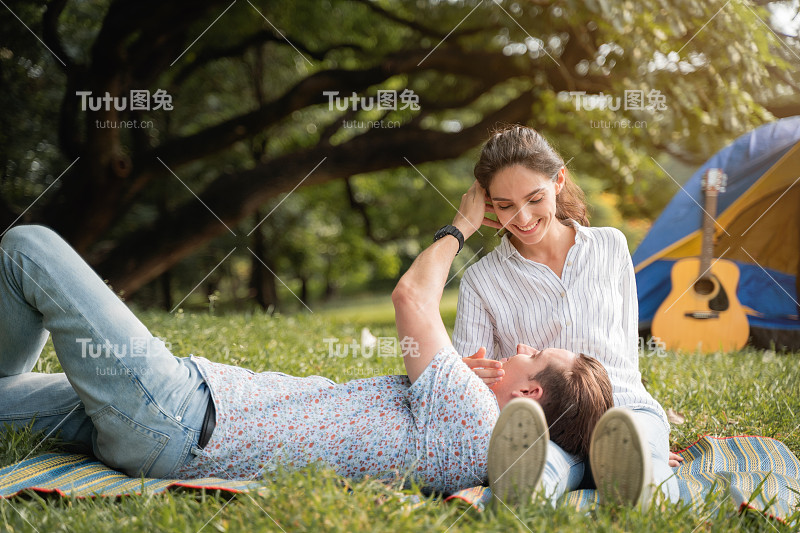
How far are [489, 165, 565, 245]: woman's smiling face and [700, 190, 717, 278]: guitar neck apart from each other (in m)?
3.25

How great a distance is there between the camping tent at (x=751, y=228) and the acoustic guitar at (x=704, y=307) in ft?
0.57

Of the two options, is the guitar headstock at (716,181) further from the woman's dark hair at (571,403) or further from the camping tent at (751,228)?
the woman's dark hair at (571,403)

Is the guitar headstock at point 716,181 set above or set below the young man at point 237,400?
above

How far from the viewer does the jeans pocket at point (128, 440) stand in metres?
1.84

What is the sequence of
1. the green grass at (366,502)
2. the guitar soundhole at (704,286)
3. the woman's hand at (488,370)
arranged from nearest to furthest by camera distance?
1. the green grass at (366,502)
2. the woman's hand at (488,370)
3. the guitar soundhole at (704,286)

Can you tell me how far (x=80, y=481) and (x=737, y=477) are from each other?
201 cm

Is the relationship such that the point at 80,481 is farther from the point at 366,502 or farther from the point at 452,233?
the point at 452,233

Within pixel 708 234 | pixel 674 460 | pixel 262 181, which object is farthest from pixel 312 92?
pixel 674 460

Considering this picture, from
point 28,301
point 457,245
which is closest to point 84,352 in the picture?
point 28,301

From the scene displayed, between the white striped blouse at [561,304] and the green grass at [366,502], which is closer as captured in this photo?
the green grass at [366,502]

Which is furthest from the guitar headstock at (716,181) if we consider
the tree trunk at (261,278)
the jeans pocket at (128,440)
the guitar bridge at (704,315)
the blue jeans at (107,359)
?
the tree trunk at (261,278)

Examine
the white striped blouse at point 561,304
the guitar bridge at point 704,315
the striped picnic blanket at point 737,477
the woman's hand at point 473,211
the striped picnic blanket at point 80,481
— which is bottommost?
the striped picnic blanket at point 737,477

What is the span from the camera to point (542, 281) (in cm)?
247

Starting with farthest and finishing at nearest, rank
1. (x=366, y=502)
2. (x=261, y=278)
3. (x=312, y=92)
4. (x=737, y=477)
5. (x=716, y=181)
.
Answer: (x=261, y=278) < (x=312, y=92) < (x=716, y=181) < (x=737, y=477) < (x=366, y=502)
